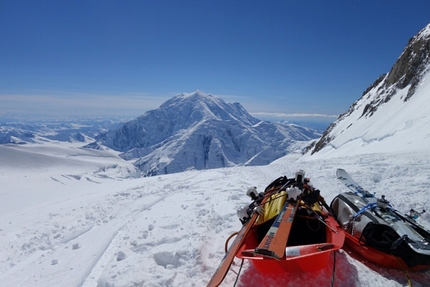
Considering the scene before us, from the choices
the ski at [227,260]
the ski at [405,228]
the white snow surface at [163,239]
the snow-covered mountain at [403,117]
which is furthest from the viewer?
the snow-covered mountain at [403,117]

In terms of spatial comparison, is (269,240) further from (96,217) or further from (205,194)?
(96,217)

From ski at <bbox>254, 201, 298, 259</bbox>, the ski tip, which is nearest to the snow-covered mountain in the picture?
ski at <bbox>254, 201, 298, 259</bbox>

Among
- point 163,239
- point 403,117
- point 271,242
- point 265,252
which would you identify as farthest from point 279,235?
point 403,117

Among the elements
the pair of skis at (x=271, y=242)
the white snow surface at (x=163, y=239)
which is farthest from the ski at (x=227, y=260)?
the white snow surface at (x=163, y=239)

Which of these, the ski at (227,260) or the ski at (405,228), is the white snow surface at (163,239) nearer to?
the ski at (405,228)

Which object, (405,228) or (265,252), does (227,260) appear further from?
(405,228)

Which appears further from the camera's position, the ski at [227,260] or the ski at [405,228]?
the ski at [405,228]

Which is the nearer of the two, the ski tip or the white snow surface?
the ski tip

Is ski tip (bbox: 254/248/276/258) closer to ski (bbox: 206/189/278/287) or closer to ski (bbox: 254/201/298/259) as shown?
ski (bbox: 254/201/298/259)
